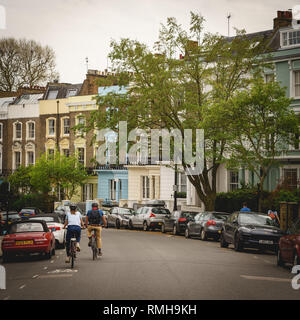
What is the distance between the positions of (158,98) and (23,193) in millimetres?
34397

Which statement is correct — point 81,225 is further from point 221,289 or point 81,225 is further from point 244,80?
point 244,80

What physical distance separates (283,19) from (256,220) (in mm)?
25784

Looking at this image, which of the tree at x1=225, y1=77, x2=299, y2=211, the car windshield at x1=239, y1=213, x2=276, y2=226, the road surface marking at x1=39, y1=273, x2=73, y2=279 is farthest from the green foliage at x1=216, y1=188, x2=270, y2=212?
the road surface marking at x1=39, y1=273, x2=73, y2=279

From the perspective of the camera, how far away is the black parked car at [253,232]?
75.0 feet

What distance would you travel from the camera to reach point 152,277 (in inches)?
604

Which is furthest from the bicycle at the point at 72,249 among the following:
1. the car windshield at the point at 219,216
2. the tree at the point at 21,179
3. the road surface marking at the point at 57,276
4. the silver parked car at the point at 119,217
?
the tree at the point at 21,179

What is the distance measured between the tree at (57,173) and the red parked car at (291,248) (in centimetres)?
4388

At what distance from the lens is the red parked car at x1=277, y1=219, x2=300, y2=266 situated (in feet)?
55.1

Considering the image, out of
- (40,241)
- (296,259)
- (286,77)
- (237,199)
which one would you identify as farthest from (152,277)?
(286,77)

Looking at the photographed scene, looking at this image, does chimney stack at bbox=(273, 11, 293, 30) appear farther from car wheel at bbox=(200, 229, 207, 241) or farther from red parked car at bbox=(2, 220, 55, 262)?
red parked car at bbox=(2, 220, 55, 262)

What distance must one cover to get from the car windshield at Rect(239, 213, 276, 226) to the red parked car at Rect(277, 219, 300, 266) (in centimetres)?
520
